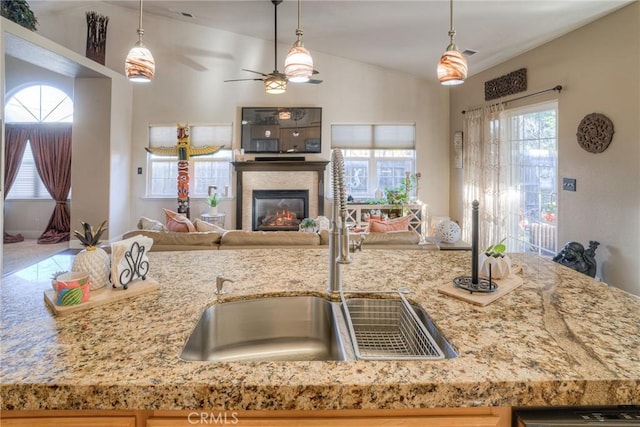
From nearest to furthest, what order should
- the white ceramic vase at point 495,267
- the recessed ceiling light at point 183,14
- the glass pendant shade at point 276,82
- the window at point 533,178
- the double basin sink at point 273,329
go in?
the double basin sink at point 273,329 < the white ceramic vase at point 495,267 < the window at point 533,178 < the glass pendant shade at point 276,82 < the recessed ceiling light at point 183,14

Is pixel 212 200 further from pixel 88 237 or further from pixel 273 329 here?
pixel 273 329

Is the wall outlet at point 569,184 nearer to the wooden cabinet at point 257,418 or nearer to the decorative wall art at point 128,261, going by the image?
the wooden cabinet at point 257,418

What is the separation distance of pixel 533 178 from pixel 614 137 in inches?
45.5

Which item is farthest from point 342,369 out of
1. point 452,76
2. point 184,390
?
point 452,76

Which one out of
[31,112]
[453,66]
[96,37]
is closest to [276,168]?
[96,37]

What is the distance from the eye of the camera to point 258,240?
281 cm

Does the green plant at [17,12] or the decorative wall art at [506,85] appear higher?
the green plant at [17,12]

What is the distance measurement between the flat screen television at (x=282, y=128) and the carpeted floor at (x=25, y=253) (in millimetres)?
3608

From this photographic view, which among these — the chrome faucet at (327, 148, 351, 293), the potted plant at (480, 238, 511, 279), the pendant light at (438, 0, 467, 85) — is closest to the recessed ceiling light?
the pendant light at (438, 0, 467, 85)

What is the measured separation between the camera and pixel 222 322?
1.11m

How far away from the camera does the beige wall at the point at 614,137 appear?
300 cm

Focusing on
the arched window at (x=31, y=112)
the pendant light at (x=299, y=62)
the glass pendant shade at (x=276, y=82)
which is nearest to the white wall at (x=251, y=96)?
the arched window at (x=31, y=112)

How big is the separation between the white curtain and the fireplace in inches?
109

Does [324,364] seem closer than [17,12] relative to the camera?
Yes
